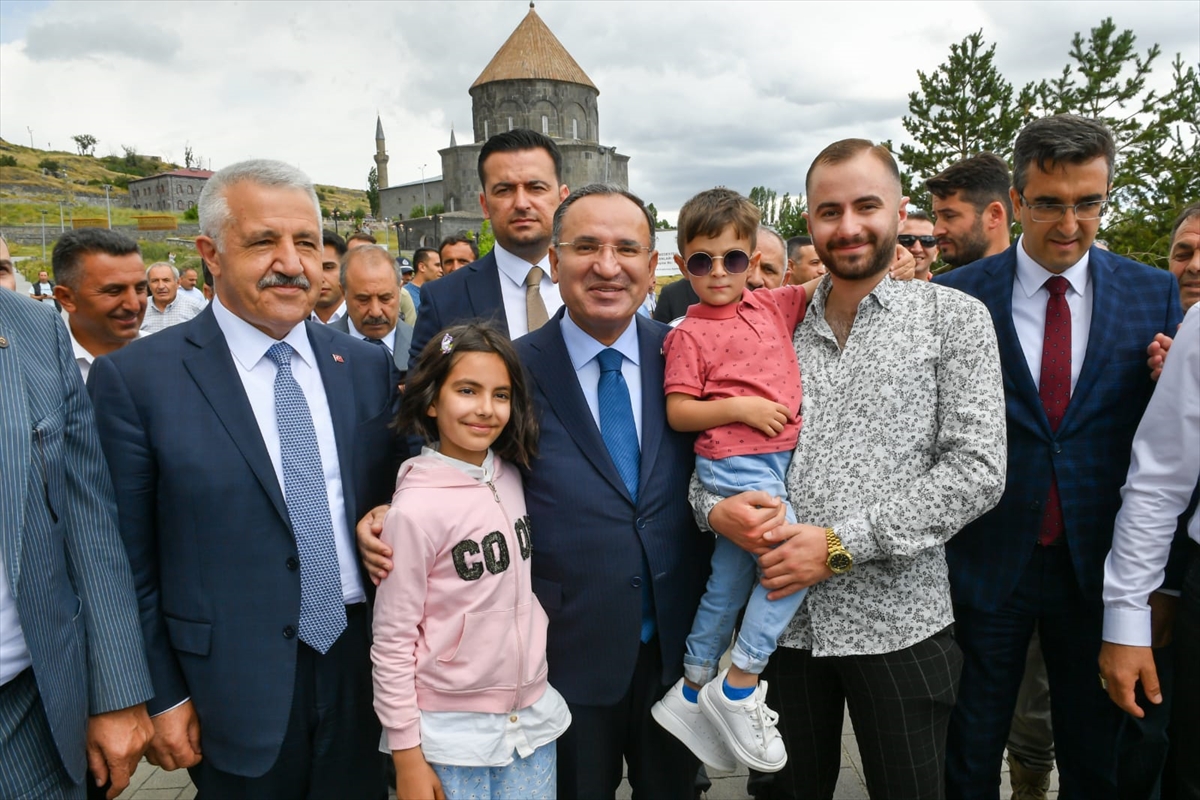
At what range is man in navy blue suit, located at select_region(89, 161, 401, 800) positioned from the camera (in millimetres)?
2213

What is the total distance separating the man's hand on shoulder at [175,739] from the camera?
7.36 feet

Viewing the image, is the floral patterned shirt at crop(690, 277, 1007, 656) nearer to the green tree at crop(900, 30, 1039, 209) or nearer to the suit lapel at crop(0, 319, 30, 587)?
the suit lapel at crop(0, 319, 30, 587)

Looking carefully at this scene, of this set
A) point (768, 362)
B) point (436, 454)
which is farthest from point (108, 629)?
point (768, 362)

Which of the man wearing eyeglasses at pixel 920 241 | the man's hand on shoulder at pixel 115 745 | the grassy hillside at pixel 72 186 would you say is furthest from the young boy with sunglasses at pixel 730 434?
the grassy hillside at pixel 72 186

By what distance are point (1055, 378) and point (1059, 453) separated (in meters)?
0.27

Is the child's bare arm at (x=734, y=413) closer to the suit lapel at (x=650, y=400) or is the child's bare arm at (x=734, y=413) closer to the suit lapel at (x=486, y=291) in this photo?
the suit lapel at (x=650, y=400)

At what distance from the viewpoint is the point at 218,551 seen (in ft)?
7.29

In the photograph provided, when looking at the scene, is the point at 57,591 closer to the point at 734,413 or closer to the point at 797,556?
the point at 734,413

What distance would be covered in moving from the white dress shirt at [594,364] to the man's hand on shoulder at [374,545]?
81cm

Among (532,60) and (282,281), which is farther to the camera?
(532,60)

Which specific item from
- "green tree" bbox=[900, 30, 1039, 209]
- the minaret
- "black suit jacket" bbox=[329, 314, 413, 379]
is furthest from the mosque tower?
"black suit jacket" bbox=[329, 314, 413, 379]

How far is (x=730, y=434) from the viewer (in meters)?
2.37

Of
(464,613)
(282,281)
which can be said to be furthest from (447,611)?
(282,281)

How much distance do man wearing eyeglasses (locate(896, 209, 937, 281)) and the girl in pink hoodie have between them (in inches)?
126
